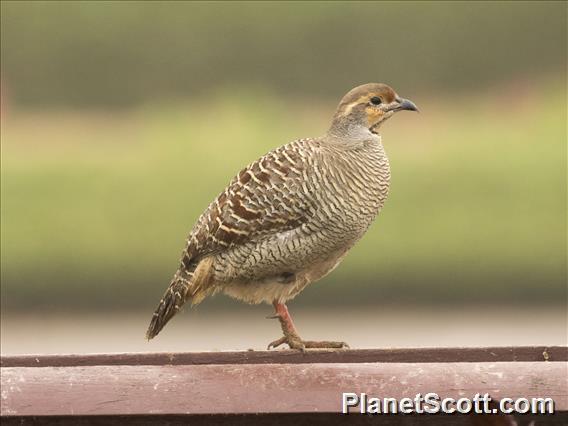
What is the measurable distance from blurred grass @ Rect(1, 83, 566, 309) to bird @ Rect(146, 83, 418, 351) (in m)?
5.45

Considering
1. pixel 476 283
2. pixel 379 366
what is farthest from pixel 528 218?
pixel 379 366

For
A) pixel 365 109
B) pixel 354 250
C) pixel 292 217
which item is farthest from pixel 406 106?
pixel 354 250

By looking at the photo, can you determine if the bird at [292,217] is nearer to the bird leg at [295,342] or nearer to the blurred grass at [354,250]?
the bird leg at [295,342]

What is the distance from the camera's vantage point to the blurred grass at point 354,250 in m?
10.8

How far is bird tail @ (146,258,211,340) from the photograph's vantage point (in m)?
4.80

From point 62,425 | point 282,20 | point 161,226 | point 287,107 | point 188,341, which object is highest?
point 282,20

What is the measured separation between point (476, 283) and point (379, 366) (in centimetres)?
761

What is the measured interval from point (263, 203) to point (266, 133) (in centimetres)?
755

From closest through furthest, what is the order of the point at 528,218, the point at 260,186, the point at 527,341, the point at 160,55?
the point at 260,186, the point at 527,341, the point at 528,218, the point at 160,55

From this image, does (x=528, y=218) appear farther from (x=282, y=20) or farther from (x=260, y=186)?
(x=260, y=186)

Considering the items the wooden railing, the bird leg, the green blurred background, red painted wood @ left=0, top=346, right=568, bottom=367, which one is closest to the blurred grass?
the green blurred background

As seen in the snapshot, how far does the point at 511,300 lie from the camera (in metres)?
11.1

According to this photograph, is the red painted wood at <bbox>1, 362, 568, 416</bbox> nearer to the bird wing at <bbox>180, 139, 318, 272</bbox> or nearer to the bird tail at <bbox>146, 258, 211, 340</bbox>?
the bird wing at <bbox>180, 139, 318, 272</bbox>

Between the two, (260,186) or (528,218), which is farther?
(528,218)
